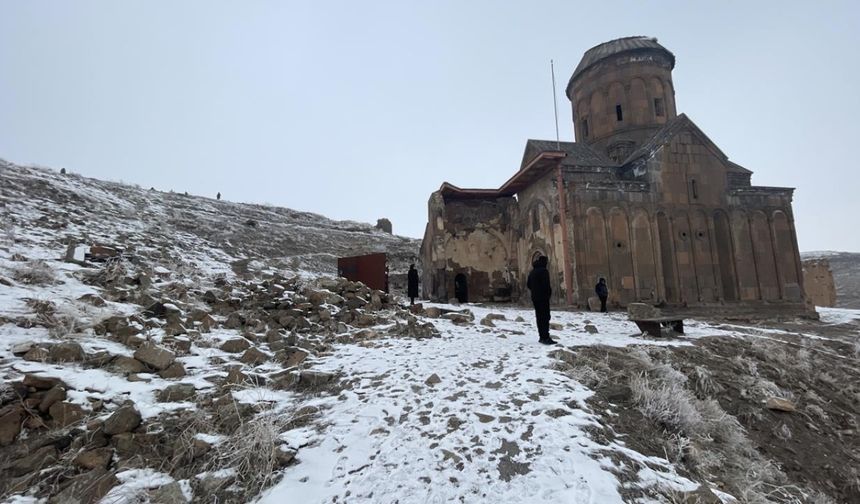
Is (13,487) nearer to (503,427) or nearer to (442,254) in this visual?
(503,427)

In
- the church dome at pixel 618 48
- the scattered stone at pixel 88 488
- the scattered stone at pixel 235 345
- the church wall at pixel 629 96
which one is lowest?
the scattered stone at pixel 88 488

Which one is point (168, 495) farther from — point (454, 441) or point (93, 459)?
point (454, 441)

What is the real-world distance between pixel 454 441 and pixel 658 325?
6718 millimetres

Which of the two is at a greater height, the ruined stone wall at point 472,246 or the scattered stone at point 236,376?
the ruined stone wall at point 472,246

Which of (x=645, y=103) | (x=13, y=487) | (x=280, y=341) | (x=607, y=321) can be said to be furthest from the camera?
(x=645, y=103)

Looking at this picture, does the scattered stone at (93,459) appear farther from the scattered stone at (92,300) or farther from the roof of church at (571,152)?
the roof of church at (571,152)

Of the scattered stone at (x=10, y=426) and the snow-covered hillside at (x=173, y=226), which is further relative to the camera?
the snow-covered hillside at (x=173, y=226)

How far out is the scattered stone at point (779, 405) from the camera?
561 centimetres

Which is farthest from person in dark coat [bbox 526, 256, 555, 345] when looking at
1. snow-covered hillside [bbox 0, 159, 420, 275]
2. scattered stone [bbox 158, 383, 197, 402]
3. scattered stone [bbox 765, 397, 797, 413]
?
snow-covered hillside [bbox 0, 159, 420, 275]

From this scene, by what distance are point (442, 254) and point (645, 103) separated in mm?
13255

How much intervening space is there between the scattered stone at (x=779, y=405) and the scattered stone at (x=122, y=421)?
7742 mm

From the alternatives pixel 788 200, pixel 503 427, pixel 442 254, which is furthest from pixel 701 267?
pixel 503 427

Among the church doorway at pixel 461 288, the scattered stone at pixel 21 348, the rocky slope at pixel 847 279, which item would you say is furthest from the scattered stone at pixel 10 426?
the rocky slope at pixel 847 279

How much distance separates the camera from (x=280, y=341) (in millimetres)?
6512
